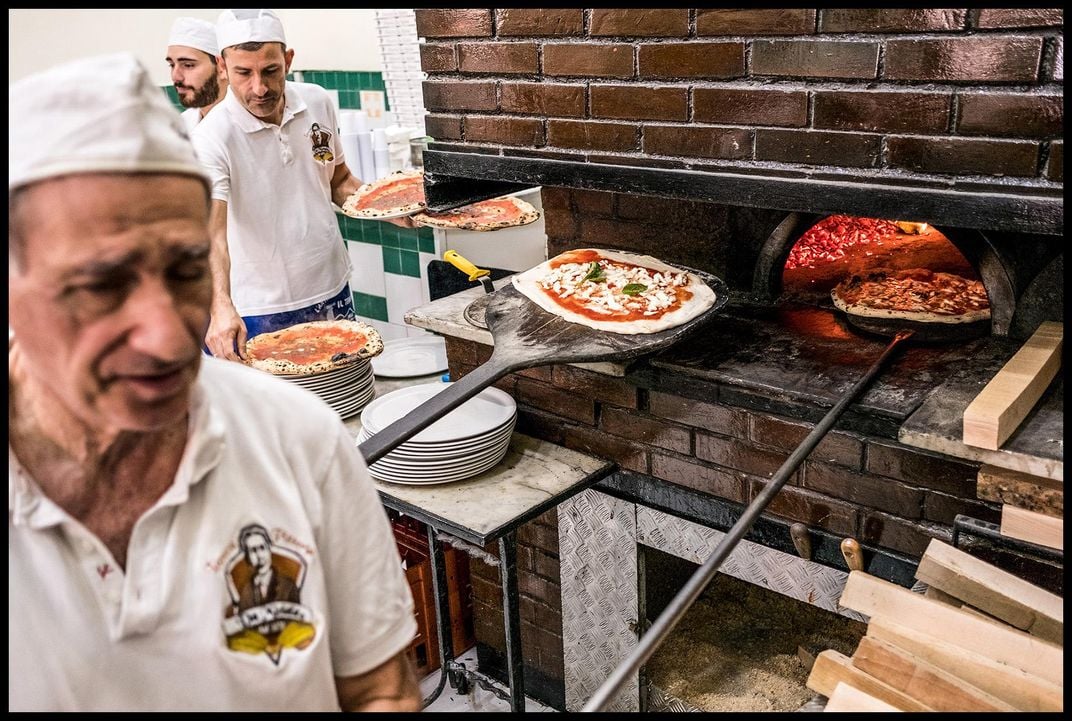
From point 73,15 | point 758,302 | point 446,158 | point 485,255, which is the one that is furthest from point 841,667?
point 73,15

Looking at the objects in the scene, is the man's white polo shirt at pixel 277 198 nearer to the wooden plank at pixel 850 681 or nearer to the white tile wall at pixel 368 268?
the white tile wall at pixel 368 268

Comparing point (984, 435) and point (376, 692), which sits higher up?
point (984, 435)

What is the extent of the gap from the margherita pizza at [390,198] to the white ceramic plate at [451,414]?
0.80 metres

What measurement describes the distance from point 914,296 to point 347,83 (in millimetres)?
4598

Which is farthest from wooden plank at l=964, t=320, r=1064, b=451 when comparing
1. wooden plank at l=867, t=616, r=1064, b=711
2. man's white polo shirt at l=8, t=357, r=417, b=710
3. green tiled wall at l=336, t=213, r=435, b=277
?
green tiled wall at l=336, t=213, r=435, b=277

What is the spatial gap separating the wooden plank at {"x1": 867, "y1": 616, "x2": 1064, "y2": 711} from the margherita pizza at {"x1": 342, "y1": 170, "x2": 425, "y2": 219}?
2228 millimetres

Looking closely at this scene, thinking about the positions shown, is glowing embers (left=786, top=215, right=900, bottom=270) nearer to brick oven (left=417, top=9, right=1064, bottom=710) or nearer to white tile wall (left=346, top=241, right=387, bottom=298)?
brick oven (left=417, top=9, right=1064, bottom=710)

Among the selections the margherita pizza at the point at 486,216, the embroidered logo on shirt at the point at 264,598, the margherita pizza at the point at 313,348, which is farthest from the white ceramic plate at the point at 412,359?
the embroidered logo on shirt at the point at 264,598

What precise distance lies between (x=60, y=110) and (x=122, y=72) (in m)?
0.08

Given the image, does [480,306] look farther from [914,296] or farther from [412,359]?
[914,296]

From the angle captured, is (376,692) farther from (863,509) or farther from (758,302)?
(758,302)

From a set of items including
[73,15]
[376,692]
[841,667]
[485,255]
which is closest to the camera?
[376,692]

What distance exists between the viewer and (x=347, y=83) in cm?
613

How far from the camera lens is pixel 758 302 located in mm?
2754
